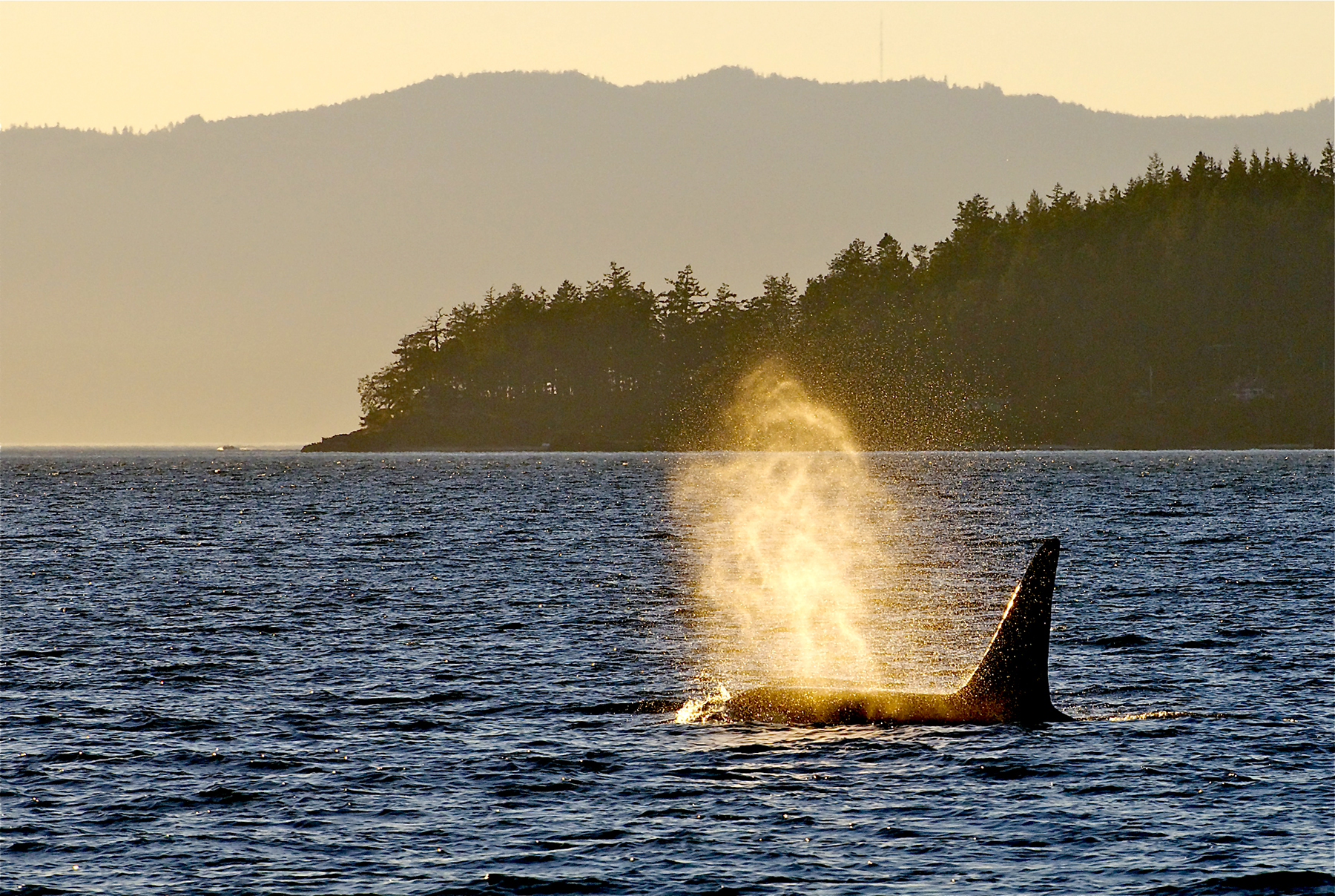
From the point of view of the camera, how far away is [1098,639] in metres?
43.0

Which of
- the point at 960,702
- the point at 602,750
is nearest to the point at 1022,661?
the point at 960,702

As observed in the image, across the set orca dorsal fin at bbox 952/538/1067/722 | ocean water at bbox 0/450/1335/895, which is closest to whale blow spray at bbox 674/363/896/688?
ocean water at bbox 0/450/1335/895

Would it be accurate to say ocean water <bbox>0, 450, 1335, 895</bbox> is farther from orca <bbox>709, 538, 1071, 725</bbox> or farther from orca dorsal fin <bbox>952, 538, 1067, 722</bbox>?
orca dorsal fin <bbox>952, 538, 1067, 722</bbox>

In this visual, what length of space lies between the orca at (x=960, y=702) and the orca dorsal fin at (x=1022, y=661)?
0.05 feet

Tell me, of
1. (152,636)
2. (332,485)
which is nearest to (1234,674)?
(152,636)

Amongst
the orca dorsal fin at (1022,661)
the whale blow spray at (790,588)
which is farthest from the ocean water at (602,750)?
the whale blow spray at (790,588)

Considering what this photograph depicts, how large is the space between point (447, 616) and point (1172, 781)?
95.8 ft

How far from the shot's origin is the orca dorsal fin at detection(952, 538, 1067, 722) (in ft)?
93.8

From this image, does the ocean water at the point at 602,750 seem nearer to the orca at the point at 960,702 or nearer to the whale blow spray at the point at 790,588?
the orca at the point at 960,702

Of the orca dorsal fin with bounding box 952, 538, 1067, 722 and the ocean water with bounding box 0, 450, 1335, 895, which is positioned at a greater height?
the orca dorsal fin with bounding box 952, 538, 1067, 722

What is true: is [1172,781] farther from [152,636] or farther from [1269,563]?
[1269,563]

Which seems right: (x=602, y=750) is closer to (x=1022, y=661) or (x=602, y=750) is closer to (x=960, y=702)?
Answer: (x=960, y=702)

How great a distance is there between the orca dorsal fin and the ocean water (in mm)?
790

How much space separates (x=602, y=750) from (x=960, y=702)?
6.92 meters
